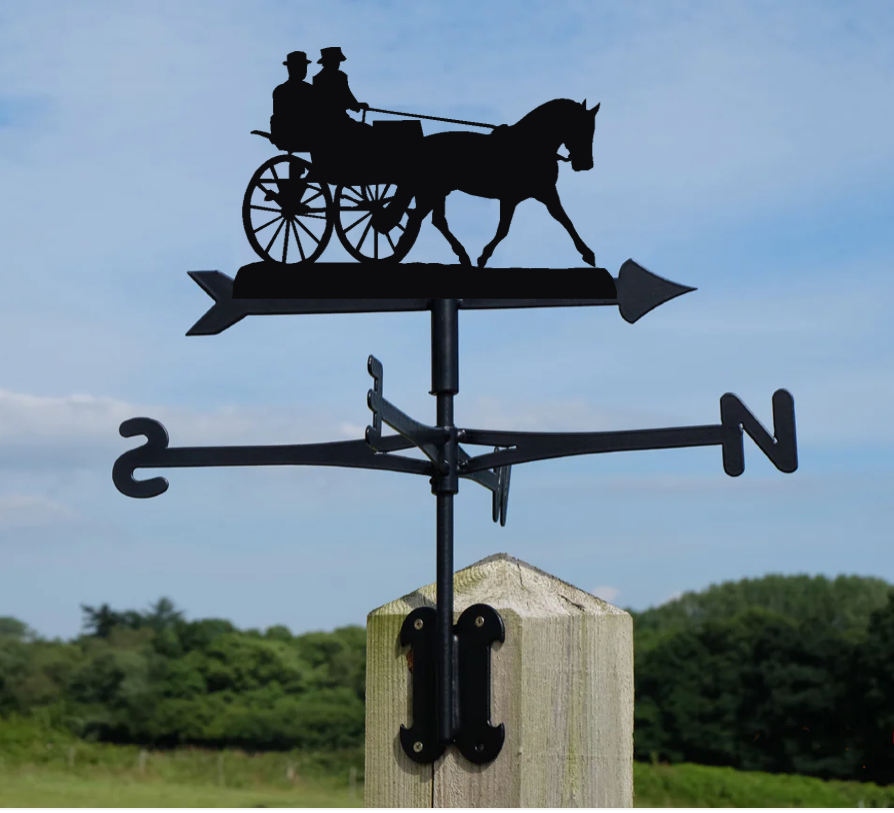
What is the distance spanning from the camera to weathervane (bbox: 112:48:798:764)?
5.19 feet

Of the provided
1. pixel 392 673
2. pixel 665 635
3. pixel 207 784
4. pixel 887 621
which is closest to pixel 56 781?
pixel 207 784

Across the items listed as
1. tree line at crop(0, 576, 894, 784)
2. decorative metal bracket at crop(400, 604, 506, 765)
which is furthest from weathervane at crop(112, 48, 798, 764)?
tree line at crop(0, 576, 894, 784)

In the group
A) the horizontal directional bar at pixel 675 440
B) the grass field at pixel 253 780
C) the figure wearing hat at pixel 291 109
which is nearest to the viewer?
the horizontal directional bar at pixel 675 440

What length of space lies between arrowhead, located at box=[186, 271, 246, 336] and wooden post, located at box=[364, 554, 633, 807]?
67 centimetres

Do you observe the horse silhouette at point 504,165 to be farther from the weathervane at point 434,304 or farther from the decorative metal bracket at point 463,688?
the decorative metal bracket at point 463,688

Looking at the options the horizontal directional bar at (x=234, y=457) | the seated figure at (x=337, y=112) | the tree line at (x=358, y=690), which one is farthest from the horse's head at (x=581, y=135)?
the tree line at (x=358, y=690)

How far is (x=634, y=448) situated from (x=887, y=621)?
1415 centimetres

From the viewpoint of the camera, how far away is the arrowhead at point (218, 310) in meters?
1.97

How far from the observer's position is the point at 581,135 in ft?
6.18

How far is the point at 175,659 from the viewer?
15.6 m

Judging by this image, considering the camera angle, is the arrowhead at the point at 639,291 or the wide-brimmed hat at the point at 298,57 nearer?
the arrowhead at the point at 639,291

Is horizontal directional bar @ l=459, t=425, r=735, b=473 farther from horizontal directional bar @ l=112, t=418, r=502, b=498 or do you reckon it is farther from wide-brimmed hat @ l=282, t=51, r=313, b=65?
wide-brimmed hat @ l=282, t=51, r=313, b=65

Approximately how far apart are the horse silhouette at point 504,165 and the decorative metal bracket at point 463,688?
2.18ft

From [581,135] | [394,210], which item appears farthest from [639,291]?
[394,210]
